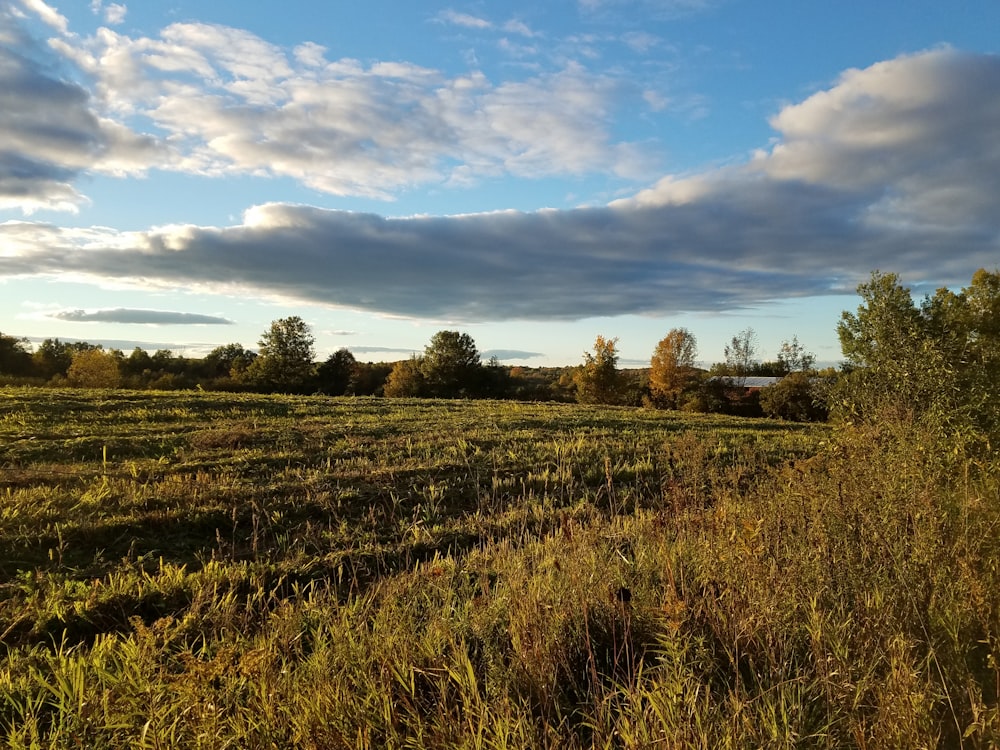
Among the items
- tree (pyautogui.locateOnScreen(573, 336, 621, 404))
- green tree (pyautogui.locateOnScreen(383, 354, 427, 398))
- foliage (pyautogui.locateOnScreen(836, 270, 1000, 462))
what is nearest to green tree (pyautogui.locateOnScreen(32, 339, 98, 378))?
green tree (pyautogui.locateOnScreen(383, 354, 427, 398))

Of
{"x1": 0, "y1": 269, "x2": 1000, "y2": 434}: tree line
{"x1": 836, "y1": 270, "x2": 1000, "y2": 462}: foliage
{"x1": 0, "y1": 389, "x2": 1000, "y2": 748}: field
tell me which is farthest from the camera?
{"x1": 0, "y1": 269, "x2": 1000, "y2": 434}: tree line

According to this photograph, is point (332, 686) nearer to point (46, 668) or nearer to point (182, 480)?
point (46, 668)

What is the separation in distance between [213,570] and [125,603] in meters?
0.71

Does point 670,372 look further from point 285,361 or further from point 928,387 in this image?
point 928,387

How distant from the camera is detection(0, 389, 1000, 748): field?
2684 mm

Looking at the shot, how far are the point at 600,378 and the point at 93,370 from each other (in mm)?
46222

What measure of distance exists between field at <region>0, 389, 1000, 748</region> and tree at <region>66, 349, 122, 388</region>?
1843 inches

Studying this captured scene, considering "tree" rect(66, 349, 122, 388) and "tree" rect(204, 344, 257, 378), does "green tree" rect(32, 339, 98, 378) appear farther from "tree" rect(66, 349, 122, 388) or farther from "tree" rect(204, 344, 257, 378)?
"tree" rect(204, 344, 257, 378)

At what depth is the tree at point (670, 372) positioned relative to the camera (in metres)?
60.7

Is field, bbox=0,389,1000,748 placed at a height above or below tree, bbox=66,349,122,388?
below

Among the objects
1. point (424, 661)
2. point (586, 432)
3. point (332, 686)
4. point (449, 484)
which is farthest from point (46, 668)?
point (586, 432)

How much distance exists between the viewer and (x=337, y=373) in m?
63.2

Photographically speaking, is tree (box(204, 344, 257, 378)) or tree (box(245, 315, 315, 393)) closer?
tree (box(245, 315, 315, 393))

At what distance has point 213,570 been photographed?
5156mm
